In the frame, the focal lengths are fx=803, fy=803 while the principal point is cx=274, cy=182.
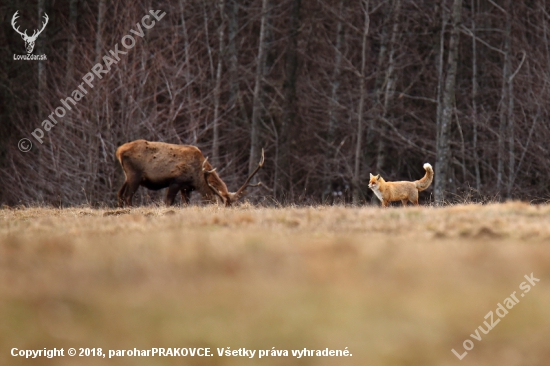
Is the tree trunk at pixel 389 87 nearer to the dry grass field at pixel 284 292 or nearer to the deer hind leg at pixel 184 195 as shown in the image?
the deer hind leg at pixel 184 195

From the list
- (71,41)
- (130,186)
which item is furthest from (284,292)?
(71,41)

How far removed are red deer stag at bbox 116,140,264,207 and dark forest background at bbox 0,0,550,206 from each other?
430cm

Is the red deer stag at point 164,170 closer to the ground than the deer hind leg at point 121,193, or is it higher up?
higher up

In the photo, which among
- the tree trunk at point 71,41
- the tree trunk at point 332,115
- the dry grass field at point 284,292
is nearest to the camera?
the dry grass field at point 284,292

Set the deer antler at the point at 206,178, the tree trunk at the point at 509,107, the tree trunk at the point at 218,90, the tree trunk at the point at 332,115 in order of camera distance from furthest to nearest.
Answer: the tree trunk at the point at 332,115 < the tree trunk at the point at 509,107 < the tree trunk at the point at 218,90 < the deer antler at the point at 206,178

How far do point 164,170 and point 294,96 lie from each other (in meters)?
8.79

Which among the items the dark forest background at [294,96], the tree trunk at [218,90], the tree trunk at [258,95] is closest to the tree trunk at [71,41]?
the dark forest background at [294,96]

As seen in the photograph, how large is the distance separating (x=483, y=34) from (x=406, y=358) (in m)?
23.7

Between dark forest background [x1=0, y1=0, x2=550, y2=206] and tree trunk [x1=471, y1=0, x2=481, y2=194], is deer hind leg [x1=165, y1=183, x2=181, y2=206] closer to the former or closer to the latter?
dark forest background [x1=0, y1=0, x2=550, y2=206]

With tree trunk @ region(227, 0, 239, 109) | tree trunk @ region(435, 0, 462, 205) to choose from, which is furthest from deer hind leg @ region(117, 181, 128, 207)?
tree trunk @ region(227, 0, 239, 109)

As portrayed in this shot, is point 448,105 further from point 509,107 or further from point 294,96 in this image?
point 294,96

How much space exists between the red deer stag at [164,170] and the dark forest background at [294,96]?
4302mm

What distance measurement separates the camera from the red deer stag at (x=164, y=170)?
15.2 m

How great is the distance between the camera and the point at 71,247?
295 inches
